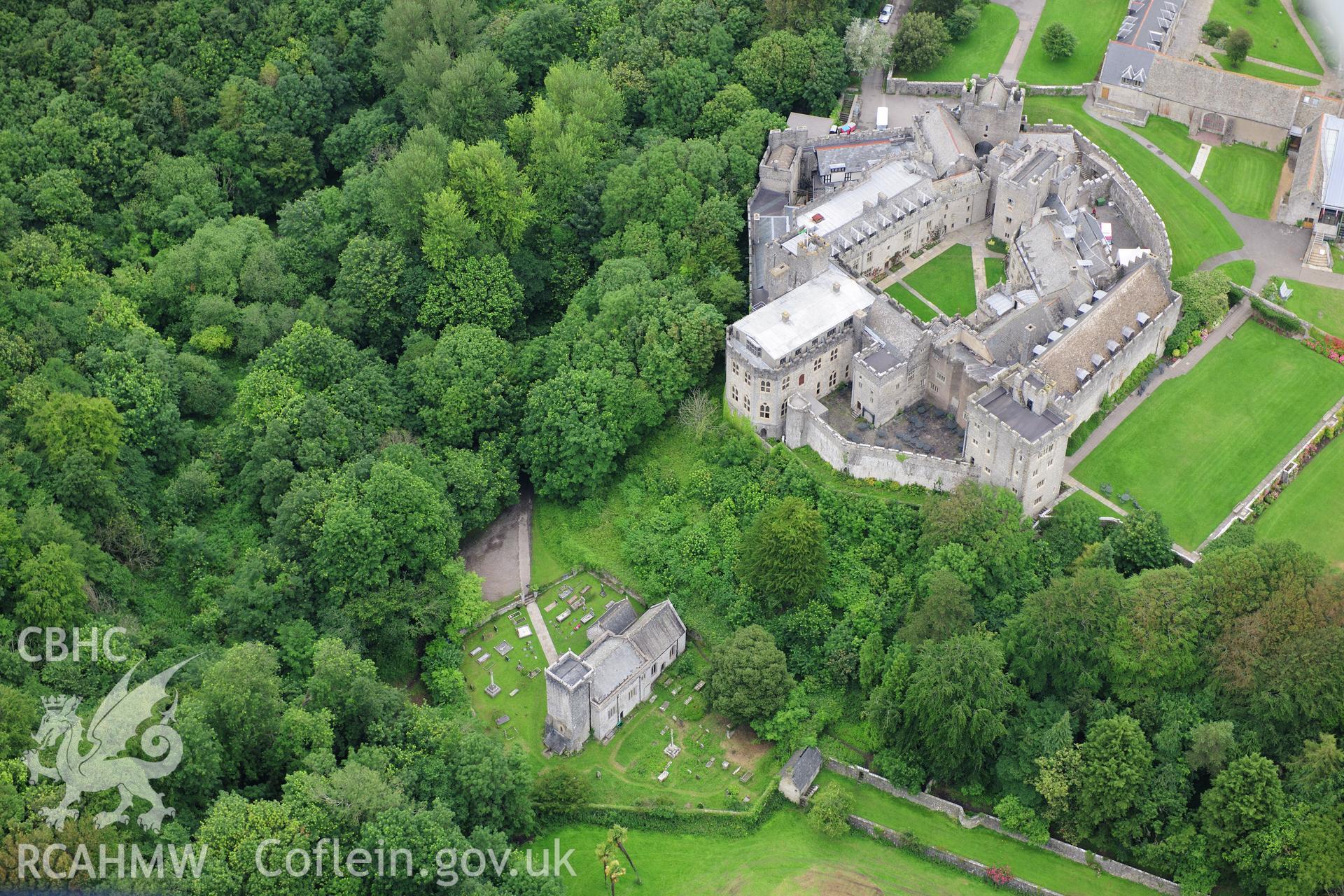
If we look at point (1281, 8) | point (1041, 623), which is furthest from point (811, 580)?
point (1281, 8)

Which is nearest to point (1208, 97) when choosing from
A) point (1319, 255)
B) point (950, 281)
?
point (1319, 255)

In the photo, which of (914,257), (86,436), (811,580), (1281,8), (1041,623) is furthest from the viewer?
(1281,8)

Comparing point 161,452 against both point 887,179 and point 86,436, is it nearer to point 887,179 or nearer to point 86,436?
point 86,436

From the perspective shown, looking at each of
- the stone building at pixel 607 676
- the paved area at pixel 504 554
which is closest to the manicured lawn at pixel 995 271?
the stone building at pixel 607 676

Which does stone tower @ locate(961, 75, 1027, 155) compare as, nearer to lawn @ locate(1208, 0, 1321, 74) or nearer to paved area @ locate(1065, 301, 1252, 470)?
paved area @ locate(1065, 301, 1252, 470)

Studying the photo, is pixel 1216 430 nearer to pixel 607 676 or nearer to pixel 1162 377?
pixel 1162 377

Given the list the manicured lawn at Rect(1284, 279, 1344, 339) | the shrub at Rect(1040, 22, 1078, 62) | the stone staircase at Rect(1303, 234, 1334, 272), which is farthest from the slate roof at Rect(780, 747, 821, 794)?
the shrub at Rect(1040, 22, 1078, 62)

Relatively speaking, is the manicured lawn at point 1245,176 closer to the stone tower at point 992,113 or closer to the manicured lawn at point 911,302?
the stone tower at point 992,113
